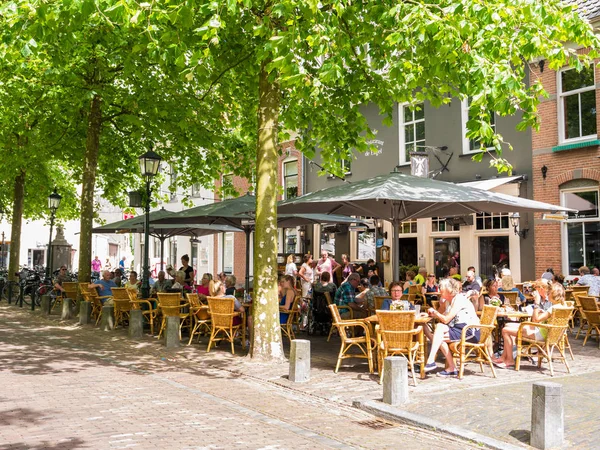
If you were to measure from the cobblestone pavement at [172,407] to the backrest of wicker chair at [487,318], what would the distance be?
1674 mm

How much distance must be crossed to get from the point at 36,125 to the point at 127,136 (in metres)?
2.57

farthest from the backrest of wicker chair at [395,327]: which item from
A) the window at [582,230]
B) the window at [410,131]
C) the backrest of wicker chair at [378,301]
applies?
the window at [410,131]

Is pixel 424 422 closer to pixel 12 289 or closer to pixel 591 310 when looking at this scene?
pixel 591 310

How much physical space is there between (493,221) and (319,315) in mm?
7161

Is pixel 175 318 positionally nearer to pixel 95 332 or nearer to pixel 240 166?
pixel 95 332

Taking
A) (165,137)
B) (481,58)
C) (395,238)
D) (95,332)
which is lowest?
(95,332)

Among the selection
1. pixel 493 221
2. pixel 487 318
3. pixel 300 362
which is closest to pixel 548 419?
pixel 487 318

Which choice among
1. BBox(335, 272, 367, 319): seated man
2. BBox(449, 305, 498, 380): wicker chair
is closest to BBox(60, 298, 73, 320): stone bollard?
BBox(335, 272, 367, 319): seated man

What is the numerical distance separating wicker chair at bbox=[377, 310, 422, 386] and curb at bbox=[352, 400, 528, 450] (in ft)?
3.38

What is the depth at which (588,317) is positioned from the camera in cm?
1066

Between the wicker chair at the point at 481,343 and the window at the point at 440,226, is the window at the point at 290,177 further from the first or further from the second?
the wicker chair at the point at 481,343

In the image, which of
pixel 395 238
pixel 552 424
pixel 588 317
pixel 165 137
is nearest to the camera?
pixel 552 424

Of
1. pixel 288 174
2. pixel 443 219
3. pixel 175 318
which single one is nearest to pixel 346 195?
pixel 175 318

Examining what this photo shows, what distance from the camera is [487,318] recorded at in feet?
26.9
